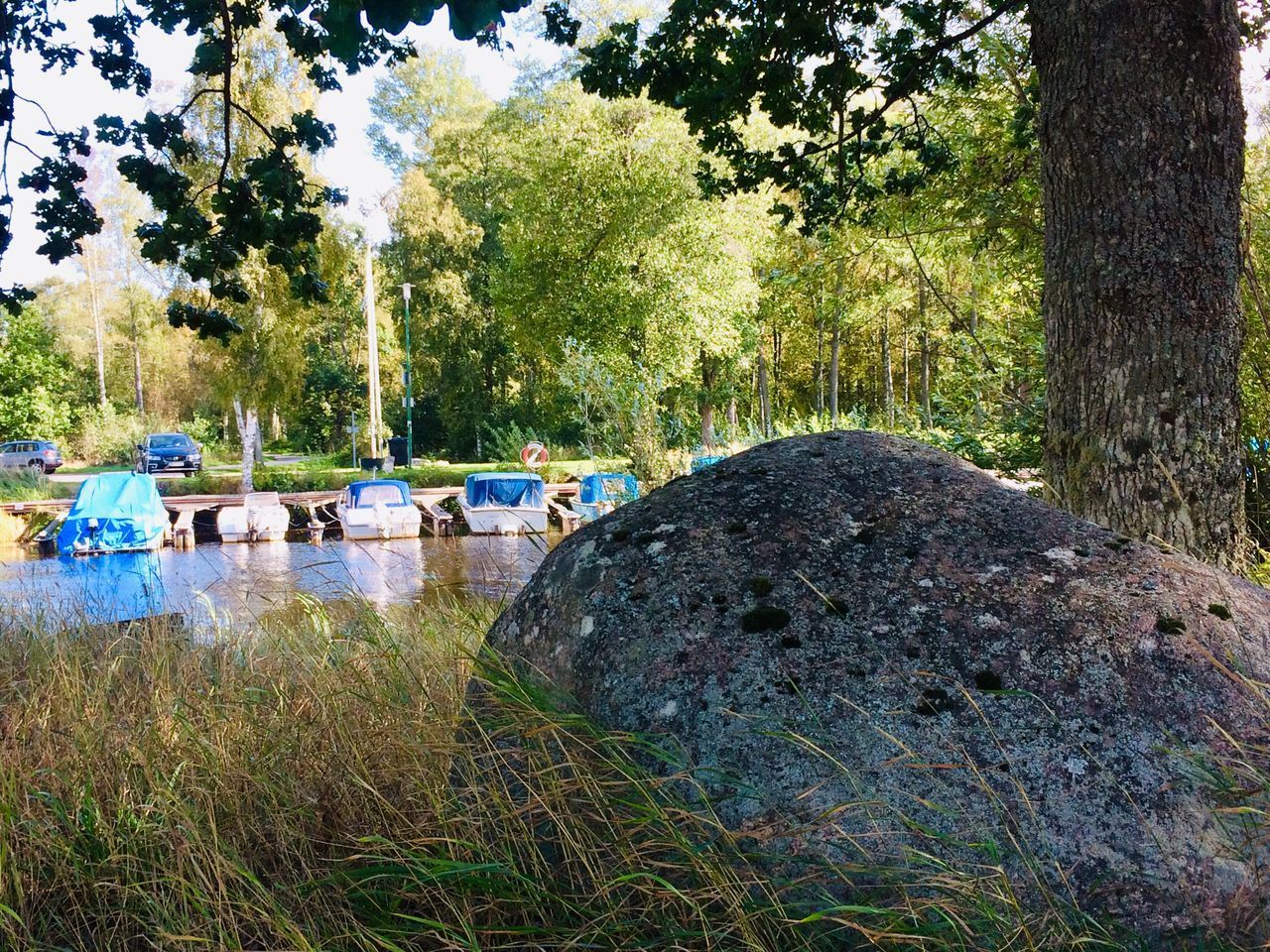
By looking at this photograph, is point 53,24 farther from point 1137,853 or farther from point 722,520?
point 1137,853

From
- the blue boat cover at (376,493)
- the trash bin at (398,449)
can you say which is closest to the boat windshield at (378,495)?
the blue boat cover at (376,493)

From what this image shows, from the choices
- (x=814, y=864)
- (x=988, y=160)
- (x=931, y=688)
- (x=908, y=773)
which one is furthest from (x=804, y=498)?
(x=988, y=160)

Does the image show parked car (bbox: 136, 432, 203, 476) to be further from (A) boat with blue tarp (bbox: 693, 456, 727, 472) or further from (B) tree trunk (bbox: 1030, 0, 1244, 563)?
(B) tree trunk (bbox: 1030, 0, 1244, 563)

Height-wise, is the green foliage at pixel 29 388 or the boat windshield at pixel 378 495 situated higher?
the green foliage at pixel 29 388

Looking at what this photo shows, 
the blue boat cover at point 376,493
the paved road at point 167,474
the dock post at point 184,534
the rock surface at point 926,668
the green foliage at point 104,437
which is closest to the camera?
the rock surface at point 926,668

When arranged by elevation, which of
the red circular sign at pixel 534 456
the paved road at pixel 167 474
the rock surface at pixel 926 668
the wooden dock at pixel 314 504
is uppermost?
the rock surface at pixel 926 668

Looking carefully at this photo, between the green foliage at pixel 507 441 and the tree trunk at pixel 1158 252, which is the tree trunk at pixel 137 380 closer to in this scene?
the green foliage at pixel 507 441

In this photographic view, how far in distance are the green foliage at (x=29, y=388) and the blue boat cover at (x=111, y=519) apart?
2413cm

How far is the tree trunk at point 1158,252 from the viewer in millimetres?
3918

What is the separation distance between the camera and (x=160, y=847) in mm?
2248

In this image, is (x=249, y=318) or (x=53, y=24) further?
(x=249, y=318)

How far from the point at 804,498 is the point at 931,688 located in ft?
2.48

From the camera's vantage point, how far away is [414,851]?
203 cm

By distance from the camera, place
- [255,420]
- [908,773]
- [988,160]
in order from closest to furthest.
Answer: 1. [908,773]
2. [988,160]
3. [255,420]
